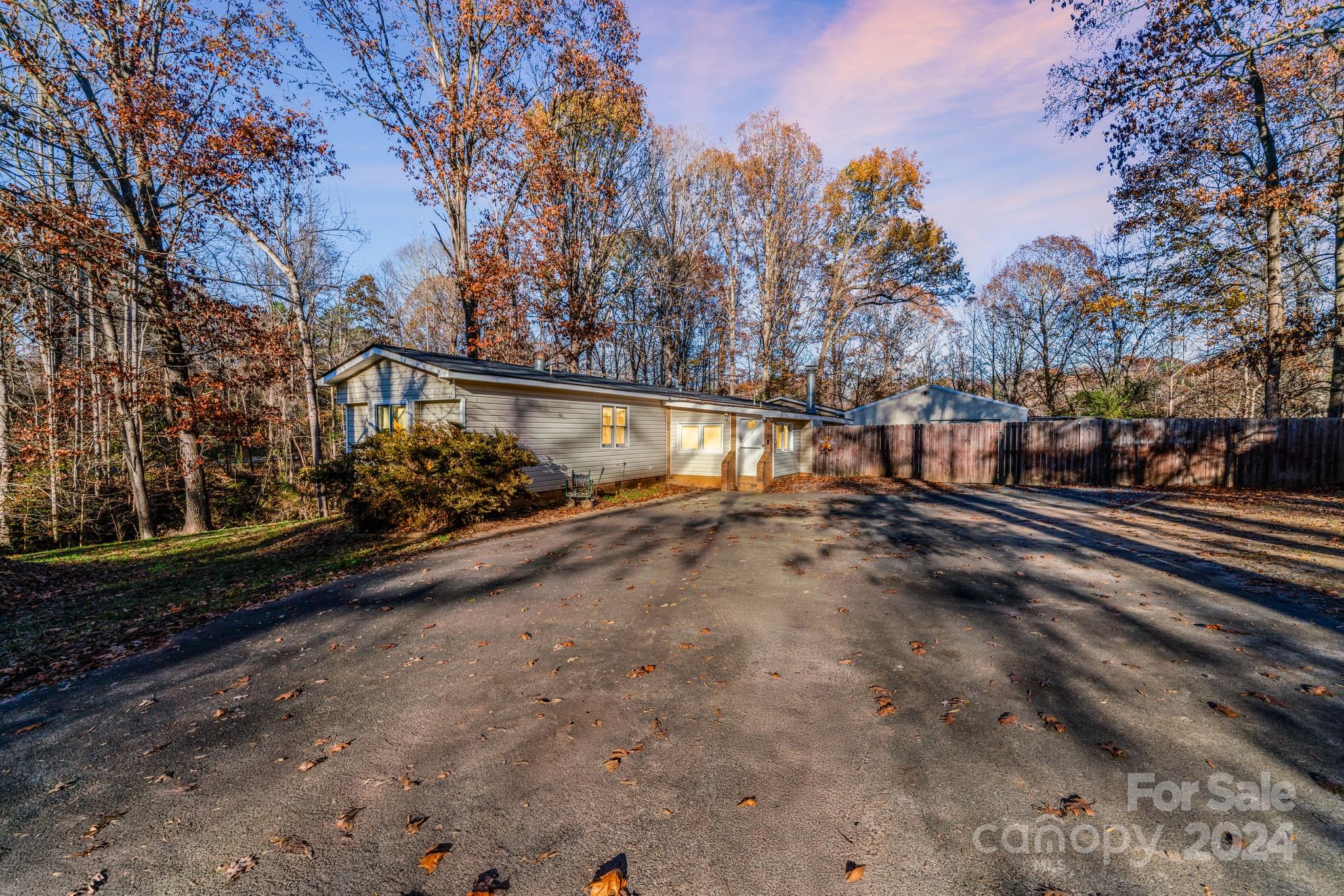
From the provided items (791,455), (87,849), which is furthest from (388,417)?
(791,455)

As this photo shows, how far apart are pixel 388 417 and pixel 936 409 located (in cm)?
2251

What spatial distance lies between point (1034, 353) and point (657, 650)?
36.7m

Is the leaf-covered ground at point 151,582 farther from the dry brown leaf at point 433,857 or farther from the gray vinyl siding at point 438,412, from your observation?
the dry brown leaf at point 433,857

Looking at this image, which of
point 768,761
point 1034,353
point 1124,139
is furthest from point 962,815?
point 1034,353

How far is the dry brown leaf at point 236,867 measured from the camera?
83.1 inches

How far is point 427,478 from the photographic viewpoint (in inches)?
368

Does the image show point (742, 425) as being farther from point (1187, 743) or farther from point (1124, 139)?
point (1187, 743)

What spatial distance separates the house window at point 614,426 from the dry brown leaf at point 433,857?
488 inches

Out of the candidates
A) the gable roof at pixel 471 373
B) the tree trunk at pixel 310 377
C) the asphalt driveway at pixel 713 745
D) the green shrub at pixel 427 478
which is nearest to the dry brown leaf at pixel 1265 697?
the asphalt driveway at pixel 713 745

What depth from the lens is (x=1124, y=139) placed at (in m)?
11.6

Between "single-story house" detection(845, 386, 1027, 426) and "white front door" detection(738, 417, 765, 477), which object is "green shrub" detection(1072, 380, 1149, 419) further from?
"white front door" detection(738, 417, 765, 477)

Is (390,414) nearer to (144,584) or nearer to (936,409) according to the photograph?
(144,584)

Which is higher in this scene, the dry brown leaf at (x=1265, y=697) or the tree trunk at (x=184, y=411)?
the tree trunk at (x=184, y=411)

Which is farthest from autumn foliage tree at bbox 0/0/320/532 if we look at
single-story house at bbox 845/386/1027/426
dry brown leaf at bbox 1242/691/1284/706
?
single-story house at bbox 845/386/1027/426
